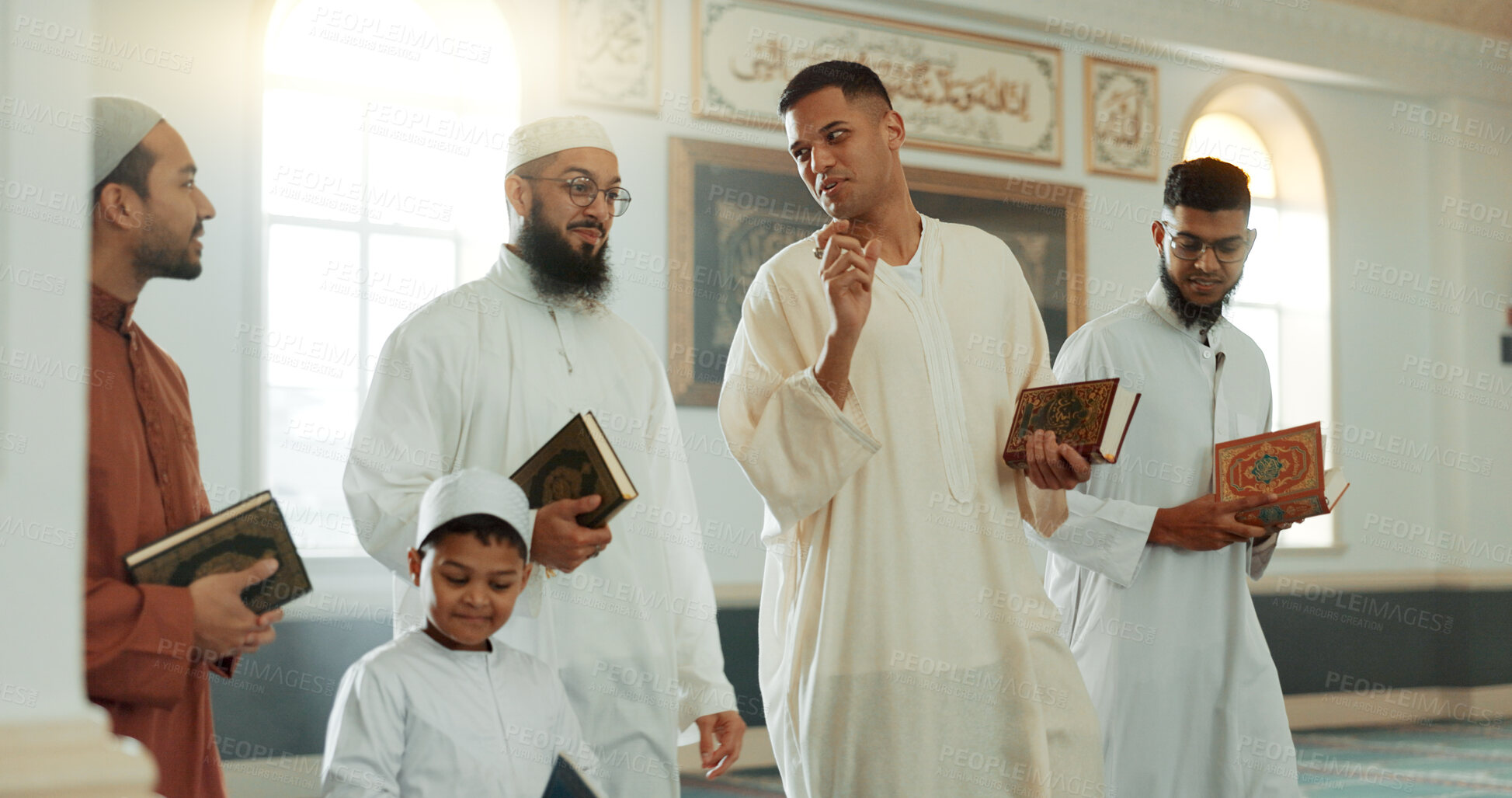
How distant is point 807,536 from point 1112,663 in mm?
1050

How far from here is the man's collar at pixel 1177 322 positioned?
11.6 feet

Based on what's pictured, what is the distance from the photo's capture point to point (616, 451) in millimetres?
2775

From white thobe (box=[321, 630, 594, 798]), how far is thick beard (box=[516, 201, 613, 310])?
0.93 meters

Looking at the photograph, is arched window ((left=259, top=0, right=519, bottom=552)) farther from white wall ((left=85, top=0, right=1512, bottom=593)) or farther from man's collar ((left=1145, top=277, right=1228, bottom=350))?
man's collar ((left=1145, top=277, right=1228, bottom=350))

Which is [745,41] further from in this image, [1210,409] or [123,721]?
[123,721]

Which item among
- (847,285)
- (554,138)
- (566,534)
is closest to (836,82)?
(847,285)

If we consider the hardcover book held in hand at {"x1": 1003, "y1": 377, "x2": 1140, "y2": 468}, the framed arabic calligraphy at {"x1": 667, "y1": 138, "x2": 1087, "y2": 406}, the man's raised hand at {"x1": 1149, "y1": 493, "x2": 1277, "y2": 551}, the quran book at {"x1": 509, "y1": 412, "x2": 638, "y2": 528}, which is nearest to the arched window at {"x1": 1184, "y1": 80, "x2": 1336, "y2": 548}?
the framed arabic calligraphy at {"x1": 667, "y1": 138, "x2": 1087, "y2": 406}

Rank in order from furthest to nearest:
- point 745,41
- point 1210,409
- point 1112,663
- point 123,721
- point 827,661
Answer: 1. point 745,41
2. point 1210,409
3. point 1112,663
4. point 827,661
5. point 123,721

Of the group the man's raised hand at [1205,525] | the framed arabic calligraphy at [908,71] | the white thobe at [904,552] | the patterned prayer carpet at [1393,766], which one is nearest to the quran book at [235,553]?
the white thobe at [904,552]

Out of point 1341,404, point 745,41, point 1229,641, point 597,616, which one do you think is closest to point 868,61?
point 745,41

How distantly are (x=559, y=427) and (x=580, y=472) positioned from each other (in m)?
0.49

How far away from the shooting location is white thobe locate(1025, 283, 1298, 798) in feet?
10.5

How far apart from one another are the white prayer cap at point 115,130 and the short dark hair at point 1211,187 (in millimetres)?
2475

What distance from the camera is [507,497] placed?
2266 mm
